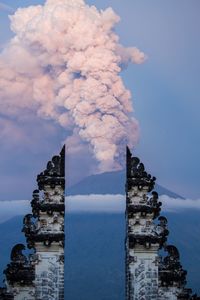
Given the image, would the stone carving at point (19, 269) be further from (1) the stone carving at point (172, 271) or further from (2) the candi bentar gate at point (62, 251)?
(1) the stone carving at point (172, 271)

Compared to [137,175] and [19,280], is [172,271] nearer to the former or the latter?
[137,175]

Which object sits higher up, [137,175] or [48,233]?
[137,175]

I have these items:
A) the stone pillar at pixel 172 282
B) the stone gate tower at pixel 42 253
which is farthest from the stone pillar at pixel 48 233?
the stone pillar at pixel 172 282

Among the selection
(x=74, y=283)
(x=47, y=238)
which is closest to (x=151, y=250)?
(x=47, y=238)

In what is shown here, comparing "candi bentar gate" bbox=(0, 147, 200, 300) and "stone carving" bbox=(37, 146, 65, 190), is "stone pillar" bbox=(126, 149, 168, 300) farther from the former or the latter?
"stone carving" bbox=(37, 146, 65, 190)

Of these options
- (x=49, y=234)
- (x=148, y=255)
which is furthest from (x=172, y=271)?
(x=49, y=234)

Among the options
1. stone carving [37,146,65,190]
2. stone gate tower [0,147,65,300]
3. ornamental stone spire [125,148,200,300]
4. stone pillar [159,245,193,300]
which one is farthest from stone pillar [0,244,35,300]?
stone pillar [159,245,193,300]

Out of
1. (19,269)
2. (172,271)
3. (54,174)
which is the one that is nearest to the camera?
(19,269)
